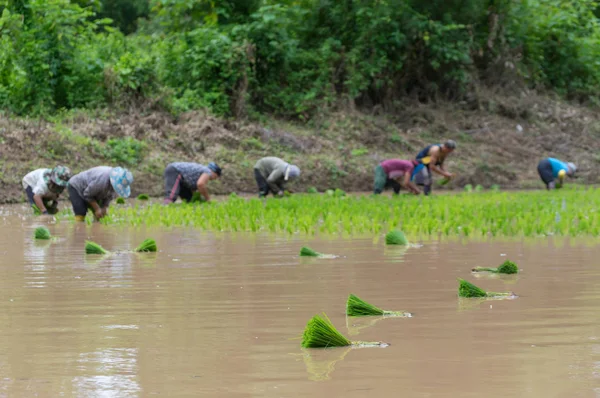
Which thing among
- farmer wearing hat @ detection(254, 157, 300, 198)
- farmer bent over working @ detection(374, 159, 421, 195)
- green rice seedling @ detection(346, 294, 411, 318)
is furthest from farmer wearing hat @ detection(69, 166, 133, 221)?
green rice seedling @ detection(346, 294, 411, 318)

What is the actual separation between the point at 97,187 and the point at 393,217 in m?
3.55

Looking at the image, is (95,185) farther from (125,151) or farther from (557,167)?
→ (557,167)

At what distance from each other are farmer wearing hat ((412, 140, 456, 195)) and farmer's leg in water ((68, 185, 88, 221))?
696cm

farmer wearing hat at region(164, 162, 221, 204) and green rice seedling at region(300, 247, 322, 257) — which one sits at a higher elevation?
green rice seedling at region(300, 247, 322, 257)

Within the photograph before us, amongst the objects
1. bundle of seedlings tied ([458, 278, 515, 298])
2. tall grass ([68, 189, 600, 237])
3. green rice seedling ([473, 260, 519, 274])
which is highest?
bundle of seedlings tied ([458, 278, 515, 298])

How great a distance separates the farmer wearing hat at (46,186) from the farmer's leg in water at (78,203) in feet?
2.22

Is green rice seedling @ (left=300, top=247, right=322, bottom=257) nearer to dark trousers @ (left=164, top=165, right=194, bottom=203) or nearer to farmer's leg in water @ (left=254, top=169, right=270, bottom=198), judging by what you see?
dark trousers @ (left=164, top=165, right=194, bottom=203)

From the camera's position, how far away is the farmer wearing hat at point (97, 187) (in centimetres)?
1202

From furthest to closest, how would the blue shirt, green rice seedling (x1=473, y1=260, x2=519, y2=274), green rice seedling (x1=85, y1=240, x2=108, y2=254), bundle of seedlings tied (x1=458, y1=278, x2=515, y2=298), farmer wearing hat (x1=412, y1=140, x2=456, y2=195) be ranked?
the blue shirt, farmer wearing hat (x1=412, y1=140, x2=456, y2=195), green rice seedling (x1=85, y1=240, x2=108, y2=254), green rice seedling (x1=473, y1=260, x2=519, y2=274), bundle of seedlings tied (x1=458, y1=278, x2=515, y2=298)

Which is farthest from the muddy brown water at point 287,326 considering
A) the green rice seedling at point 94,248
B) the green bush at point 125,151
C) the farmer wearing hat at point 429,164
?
the green bush at point 125,151

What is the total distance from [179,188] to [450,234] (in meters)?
6.85

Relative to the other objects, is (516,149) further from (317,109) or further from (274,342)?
(274,342)

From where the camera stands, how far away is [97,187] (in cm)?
1235

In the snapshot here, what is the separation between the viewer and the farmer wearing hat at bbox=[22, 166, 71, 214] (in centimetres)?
1352
